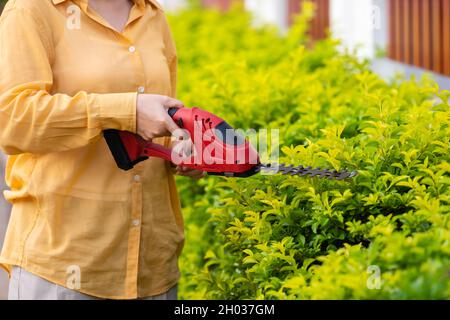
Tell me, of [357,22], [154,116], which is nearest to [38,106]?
[154,116]

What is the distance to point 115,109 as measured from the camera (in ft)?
9.05

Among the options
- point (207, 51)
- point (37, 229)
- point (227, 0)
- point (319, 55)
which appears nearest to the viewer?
point (37, 229)

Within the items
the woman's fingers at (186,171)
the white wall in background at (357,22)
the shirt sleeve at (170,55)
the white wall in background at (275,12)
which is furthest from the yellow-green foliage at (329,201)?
the white wall in background at (275,12)

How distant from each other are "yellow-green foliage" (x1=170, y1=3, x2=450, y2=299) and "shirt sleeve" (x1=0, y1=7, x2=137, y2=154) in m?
0.64

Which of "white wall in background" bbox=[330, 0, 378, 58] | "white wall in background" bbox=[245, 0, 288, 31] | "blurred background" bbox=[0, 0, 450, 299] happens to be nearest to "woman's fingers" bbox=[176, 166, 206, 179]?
"blurred background" bbox=[0, 0, 450, 299]

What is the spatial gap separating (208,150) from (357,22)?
16.5 feet

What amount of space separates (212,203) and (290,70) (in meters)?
0.91

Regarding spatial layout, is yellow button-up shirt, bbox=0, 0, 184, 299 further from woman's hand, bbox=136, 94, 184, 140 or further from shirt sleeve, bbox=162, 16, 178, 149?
shirt sleeve, bbox=162, 16, 178, 149

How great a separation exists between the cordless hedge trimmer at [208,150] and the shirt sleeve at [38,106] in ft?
0.37

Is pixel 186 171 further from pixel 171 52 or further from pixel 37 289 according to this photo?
pixel 37 289
